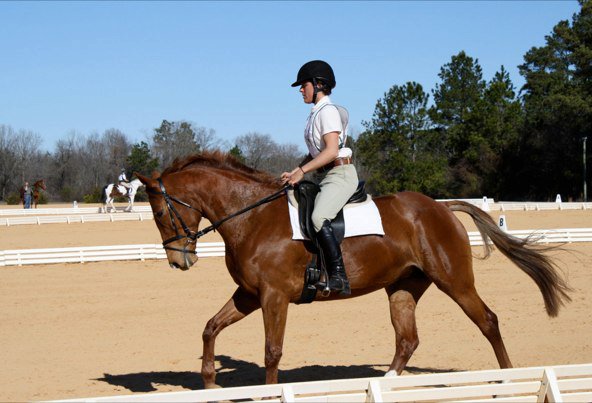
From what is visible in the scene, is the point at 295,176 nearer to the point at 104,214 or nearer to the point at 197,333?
the point at 197,333

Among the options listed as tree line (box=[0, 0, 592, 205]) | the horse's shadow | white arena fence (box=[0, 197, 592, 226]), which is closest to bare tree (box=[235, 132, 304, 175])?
tree line (box=[0, 0, 592, 205])

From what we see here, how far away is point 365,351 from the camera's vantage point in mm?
9500

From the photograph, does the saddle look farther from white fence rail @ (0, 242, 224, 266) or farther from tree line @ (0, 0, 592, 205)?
tree line @ (0, 0, 592, 205)

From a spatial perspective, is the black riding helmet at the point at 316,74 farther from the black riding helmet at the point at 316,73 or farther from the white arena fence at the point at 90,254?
the white arena fence at the point at 90,254

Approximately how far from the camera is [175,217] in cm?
692

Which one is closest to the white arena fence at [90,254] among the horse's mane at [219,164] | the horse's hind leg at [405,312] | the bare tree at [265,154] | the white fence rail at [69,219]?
the horse's hind leg at [405,312]

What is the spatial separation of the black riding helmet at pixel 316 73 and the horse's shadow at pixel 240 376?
3.20 meters

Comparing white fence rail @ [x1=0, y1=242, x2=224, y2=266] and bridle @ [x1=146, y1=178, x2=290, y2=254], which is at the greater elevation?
bridle @ [x1=146, y1=178, x2=290, y2=254]

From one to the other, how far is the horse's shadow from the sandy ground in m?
0.01

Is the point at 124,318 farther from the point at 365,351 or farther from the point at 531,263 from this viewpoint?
the point at 531,263

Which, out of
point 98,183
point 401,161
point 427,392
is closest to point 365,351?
point 427,392

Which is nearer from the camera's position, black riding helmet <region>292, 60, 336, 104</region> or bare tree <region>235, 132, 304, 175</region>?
black riding helmet <region>292, 60, 336, 104</region>

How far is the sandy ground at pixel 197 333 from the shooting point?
8320 millimetres

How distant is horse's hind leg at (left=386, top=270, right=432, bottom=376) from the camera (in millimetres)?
7570
